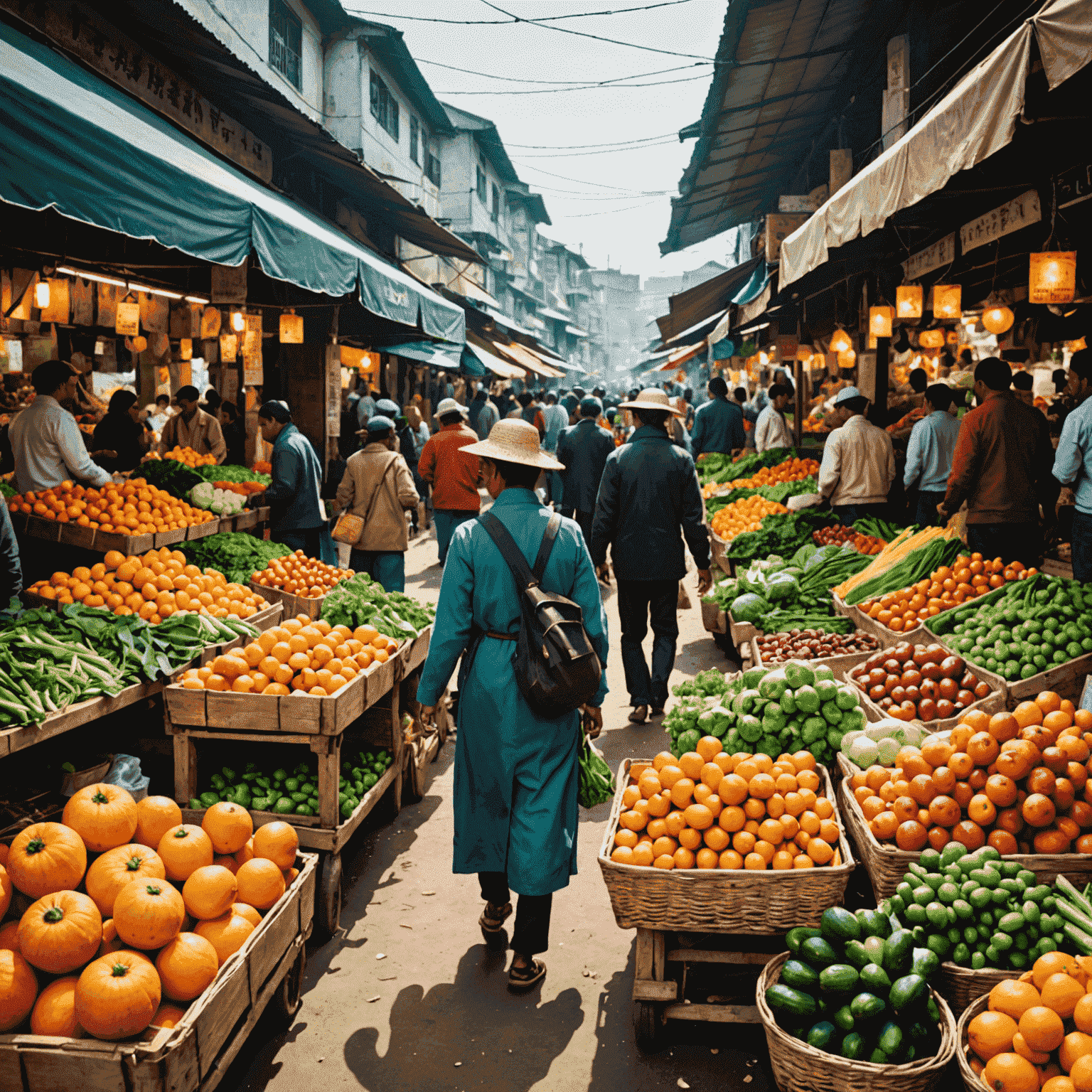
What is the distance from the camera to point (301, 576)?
6988 millimetres

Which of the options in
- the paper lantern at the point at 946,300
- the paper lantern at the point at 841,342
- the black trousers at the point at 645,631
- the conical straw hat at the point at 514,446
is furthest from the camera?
the paper lantern at the point at 841,342

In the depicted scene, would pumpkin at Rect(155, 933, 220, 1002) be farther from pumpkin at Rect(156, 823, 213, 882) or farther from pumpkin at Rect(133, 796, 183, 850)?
pumpkin at Rect(133, 796, 183, 850)

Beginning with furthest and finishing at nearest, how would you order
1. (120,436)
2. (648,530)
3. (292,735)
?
(120,436)
(648,530)
(292,735)

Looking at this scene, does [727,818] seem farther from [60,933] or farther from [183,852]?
[60,933]

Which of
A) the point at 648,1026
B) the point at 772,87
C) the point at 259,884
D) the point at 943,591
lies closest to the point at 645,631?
the point at 943,591

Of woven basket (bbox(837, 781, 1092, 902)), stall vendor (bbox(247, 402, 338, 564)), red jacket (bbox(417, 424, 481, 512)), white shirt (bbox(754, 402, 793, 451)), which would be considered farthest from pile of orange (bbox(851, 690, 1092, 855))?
white shirt (bbox(754, 402, 793, 451))

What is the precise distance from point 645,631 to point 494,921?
3095 mm

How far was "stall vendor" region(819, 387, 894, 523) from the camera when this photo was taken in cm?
860

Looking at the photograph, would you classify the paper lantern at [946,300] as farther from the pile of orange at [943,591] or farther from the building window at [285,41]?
the building window at [285,41]

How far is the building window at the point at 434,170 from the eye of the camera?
2870 cm

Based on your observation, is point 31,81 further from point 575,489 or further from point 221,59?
point 575,489

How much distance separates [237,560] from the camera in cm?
714

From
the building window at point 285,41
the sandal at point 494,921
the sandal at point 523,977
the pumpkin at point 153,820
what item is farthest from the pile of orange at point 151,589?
the building window at point 285,41

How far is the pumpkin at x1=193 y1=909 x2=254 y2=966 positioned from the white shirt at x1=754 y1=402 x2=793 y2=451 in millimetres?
12521
